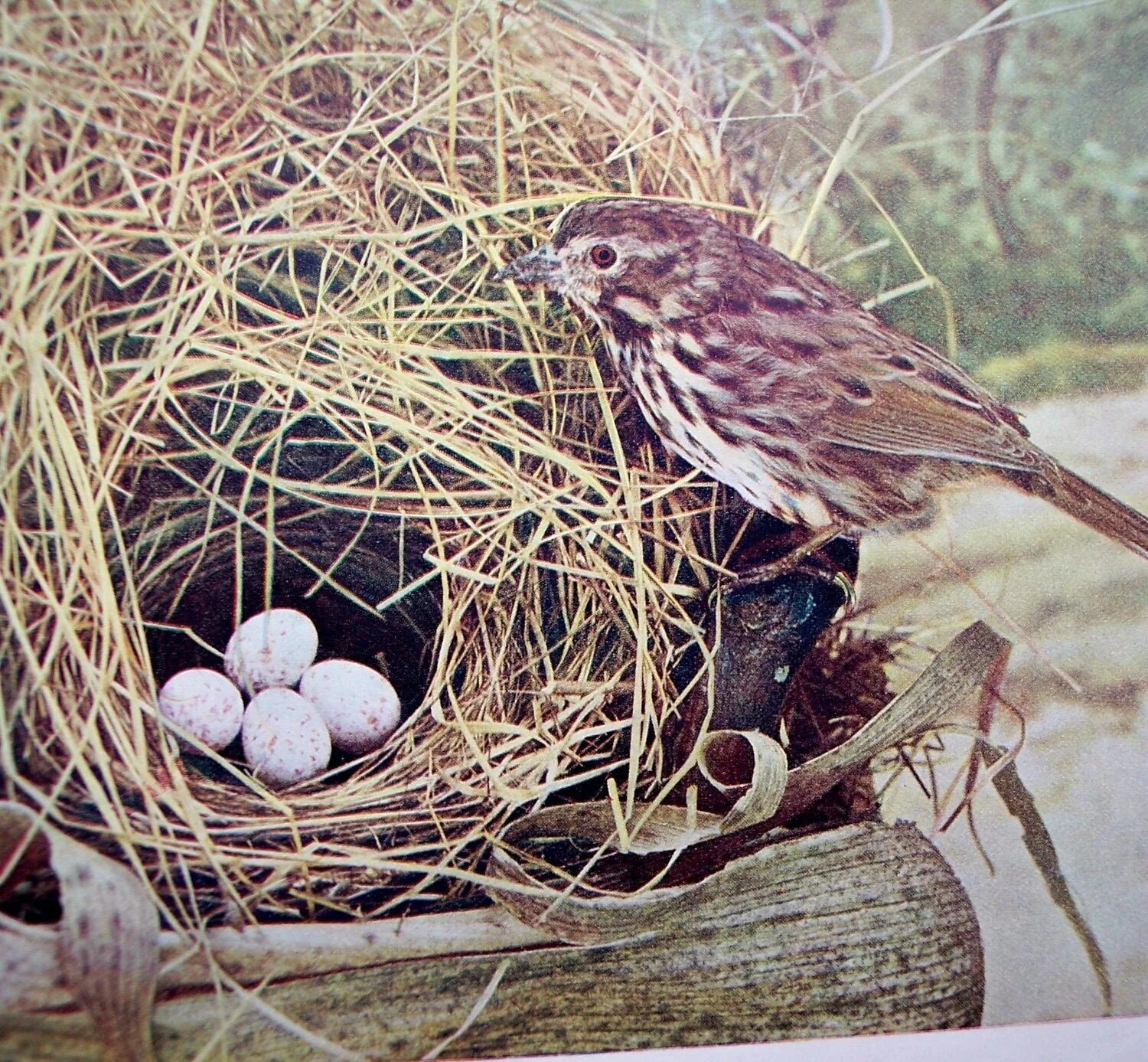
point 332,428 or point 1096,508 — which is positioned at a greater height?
point 332,428

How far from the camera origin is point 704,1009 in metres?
1.24

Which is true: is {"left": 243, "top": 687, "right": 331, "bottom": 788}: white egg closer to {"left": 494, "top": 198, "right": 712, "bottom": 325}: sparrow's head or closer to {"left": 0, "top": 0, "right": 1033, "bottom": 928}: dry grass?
{"left": 0, "top": 0, "right": 1033, "bottom": 928}: dry grass

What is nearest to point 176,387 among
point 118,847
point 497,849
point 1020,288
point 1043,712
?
point 118,847

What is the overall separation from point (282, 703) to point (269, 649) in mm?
72

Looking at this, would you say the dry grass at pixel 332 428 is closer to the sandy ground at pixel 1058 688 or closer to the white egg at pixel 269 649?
the white egg at pixel 269 649

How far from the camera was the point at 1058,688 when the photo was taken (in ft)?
4.38

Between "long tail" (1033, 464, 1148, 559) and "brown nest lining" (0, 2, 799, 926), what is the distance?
21.0 inches

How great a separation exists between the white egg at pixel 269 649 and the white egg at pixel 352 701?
3 cm

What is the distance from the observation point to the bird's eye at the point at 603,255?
1186mm

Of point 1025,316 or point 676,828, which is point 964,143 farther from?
point 676,828

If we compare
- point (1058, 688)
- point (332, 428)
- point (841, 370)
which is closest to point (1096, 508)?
point (1058, 688)

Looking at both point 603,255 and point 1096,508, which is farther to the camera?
point 1096,508

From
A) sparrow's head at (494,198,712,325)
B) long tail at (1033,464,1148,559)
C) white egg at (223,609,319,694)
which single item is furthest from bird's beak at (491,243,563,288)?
long tail at (1033,464,1148,559)

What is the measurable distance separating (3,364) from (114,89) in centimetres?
35
